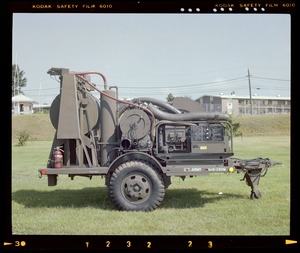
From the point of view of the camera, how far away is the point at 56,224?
18.0 ft

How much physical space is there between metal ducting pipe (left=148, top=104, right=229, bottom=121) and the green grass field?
3.36 feet

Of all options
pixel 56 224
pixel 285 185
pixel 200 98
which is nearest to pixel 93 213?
pixel 56 224

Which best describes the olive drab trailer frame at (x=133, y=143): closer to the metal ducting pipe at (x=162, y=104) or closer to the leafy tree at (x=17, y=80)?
the metal ducting pipe at (x=162, y=104)

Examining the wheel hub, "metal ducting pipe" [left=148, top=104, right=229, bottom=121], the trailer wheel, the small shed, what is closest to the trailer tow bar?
"metal ducting pipe" [left=148, top=104, right=229, bottom=121]

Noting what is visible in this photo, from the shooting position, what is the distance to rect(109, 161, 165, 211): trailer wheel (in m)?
6.74

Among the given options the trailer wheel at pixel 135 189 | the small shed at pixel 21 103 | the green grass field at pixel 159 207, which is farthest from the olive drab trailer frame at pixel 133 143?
A: the small shed at pixel 21 103

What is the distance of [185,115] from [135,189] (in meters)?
1.63

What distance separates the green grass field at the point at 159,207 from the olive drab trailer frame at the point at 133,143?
1.36ft

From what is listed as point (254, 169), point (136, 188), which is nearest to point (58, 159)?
point (136, 188)

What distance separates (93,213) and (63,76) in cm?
239

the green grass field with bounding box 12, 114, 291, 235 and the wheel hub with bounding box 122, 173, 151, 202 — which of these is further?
the wheel hub with bounding box 122, 173, 151, 202

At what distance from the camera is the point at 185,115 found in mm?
7230

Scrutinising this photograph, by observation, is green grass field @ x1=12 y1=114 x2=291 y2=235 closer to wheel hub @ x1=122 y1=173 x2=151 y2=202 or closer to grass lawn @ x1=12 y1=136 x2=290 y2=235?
grass lawn @ x1=12 y1=136 x2=290 y2=235
